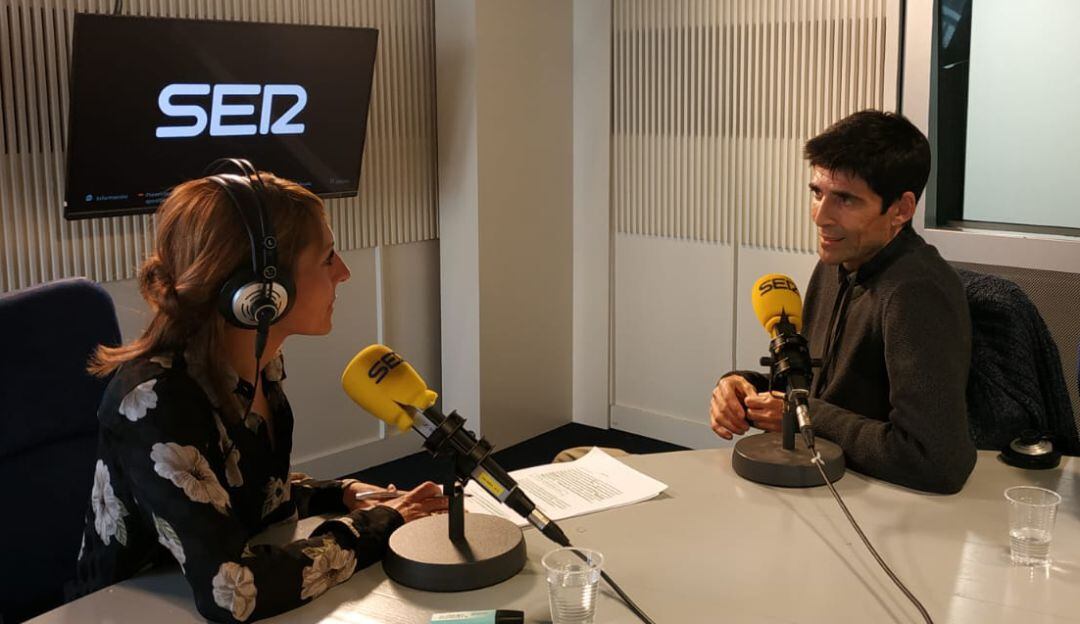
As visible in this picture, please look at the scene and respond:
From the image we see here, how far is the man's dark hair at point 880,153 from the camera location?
8.00 feet

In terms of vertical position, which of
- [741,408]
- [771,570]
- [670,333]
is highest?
[741,408]

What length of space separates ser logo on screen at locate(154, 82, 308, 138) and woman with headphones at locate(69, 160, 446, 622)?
5.43 ft

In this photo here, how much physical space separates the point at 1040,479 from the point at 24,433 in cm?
186

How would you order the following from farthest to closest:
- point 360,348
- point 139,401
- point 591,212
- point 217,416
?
point 591,212 < point 360,348 < point 217,416 < point 139,401

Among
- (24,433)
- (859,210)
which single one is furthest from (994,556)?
(24,433)

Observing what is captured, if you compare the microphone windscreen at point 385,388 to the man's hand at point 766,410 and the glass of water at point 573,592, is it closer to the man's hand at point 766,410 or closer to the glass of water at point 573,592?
the glass of water at point 573,592

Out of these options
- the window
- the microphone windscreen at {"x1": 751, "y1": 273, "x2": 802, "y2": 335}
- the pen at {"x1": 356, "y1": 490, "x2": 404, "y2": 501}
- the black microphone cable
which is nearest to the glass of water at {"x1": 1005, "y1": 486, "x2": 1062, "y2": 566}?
the black microphone cable

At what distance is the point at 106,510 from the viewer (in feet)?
5.83

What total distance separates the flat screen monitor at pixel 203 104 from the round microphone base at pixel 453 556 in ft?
6.22

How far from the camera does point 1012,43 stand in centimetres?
346

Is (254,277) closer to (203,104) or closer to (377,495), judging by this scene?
(377,495)

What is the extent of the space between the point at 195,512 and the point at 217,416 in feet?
0.66

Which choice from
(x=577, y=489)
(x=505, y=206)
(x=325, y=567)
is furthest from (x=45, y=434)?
(x=505, y=206)

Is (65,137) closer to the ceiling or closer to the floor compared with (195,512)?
closer to the ceiling
